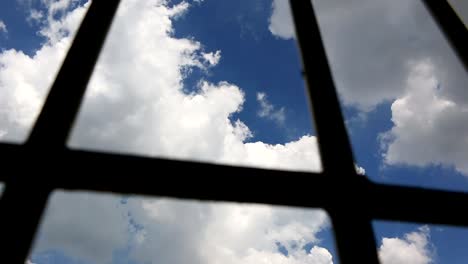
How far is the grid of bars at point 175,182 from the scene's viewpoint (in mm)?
1245

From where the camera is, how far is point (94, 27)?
1.76 meters

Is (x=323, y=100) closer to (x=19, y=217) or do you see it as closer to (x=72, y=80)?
(x=72, y=80)

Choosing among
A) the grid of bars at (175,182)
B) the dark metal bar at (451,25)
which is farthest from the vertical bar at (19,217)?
the dark metal bar at (451,25)

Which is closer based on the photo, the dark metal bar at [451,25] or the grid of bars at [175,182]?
the grid of bars at [175,182]

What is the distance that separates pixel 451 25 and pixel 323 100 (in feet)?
4.54

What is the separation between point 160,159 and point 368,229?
824mm

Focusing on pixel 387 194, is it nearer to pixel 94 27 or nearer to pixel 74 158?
pixel 74 158

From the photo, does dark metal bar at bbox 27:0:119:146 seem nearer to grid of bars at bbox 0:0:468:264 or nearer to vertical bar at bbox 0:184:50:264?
grid of bars at bbox 0:0:468:264

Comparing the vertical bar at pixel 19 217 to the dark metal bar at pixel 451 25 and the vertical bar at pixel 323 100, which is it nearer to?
the vertical bar at pixel 323 100

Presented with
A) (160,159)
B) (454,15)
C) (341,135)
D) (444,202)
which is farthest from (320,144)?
(454,15)

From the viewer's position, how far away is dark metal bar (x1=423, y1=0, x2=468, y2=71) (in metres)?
2.36

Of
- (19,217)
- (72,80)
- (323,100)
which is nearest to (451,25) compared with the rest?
(323,100)

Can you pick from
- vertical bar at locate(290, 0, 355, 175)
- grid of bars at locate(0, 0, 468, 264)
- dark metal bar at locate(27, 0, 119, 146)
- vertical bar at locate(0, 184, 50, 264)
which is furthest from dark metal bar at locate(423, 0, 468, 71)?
vertical bar at locate(0, 184, 50, 264)

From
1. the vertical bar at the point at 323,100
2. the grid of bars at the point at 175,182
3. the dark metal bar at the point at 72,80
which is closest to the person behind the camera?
the grid of bars at the point at 175,182
